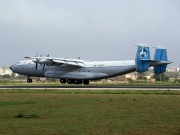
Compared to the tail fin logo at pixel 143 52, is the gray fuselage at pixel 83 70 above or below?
below

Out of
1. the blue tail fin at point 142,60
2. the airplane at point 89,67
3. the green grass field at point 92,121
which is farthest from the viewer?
the airplane at point 89,67

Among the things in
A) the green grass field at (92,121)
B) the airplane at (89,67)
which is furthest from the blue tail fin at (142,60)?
the green grass field at (92,121)

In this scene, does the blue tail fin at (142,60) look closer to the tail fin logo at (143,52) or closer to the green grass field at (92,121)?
the tail fin logo at (143,52)

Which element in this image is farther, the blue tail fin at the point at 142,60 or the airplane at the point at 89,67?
the airplane at the point at 89,67

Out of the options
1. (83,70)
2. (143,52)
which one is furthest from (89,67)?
(143,52)

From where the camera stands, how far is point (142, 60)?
7350cm

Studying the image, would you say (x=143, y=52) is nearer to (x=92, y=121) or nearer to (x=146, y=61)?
(x=146, y=61)

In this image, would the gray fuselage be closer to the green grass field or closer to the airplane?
the airplane

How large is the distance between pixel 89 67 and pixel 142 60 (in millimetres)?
11624

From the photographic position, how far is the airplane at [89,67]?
75.2 m

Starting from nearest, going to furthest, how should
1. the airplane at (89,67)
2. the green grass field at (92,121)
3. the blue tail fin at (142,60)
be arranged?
the green grass field at (92,121), the blue tail fin at (142,60), the airplane at (89,67)

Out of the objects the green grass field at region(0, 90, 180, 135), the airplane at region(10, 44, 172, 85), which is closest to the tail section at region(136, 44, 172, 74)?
the airplane at region(10, 44, 172, 85)

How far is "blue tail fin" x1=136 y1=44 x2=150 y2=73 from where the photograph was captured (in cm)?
7381

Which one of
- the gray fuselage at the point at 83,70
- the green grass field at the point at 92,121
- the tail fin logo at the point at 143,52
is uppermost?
the tail fin logo at the point at 143,52
